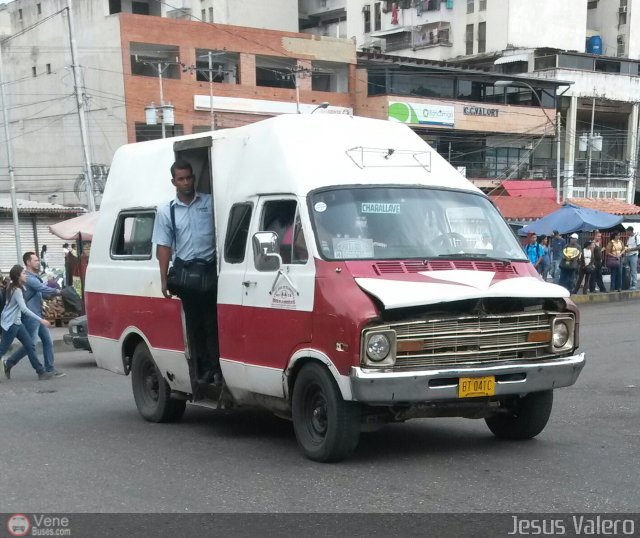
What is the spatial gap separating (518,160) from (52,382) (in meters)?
49.5

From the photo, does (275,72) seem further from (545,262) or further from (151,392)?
(151,392)

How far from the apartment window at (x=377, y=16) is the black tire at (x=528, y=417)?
2682 inches

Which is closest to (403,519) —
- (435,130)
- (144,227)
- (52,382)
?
(144,227)

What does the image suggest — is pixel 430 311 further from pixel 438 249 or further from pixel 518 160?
pixel 518 160

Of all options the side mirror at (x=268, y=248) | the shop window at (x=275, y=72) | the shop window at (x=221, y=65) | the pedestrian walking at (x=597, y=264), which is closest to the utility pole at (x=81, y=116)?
the pedestrian walking at (x=597, y=264)

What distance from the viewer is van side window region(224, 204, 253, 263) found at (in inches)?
305

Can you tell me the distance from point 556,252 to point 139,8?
138 feet

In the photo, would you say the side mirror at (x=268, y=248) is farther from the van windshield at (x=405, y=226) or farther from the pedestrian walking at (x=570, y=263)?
the pedestrian walking at (x=570, y=263)

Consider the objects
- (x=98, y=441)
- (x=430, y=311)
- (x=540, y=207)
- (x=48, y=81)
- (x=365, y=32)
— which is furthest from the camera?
(x=365, y=32)

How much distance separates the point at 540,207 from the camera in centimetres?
3872

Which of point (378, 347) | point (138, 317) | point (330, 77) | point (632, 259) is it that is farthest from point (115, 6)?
point (378, 347)

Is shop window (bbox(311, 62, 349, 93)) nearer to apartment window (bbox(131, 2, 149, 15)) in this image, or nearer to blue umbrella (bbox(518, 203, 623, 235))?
apartment window (bbox(131, 2, 149, 15))

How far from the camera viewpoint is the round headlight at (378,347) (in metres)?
6.30

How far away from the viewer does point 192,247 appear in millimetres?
8180
